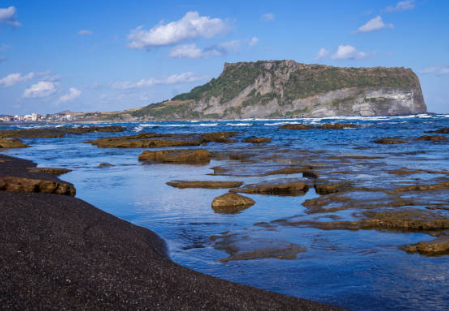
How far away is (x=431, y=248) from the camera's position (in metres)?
7.58

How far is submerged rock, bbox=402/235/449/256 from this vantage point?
751 centimetres

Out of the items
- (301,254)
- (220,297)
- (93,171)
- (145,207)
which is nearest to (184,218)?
(145,207)

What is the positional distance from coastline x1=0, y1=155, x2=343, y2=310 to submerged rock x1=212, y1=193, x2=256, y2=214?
4.02 meters

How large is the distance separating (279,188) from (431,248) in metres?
6.97

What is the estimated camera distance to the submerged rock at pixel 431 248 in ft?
24.6

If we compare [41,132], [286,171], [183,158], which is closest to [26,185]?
[286,171]

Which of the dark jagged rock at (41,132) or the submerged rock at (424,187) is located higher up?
the dark jagged rock at (41,132)

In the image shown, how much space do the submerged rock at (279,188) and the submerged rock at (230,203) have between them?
1858 millimetres

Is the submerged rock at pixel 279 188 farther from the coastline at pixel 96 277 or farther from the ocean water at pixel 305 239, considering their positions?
the coastline at pixel 96 277

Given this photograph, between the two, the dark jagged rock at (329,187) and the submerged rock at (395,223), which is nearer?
the submerged rock at (395,223)

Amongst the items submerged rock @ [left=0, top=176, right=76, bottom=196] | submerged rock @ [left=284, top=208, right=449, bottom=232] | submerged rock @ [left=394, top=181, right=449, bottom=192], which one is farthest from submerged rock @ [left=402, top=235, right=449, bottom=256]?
submerged rock @ [left=0, top=176, right=76, bottom=196]

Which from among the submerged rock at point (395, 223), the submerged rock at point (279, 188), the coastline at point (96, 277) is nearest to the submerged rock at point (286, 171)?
the submerged rock at point (279, 188)

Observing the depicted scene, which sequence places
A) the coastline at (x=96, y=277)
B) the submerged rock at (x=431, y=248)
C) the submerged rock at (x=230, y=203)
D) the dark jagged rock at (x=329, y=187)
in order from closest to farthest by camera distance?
1. the coastline at (x=96, y=277)
2. the submerged rock at (x=431, y=248)
3. the submerged rock at (x=230, y=203)
4. the dark jagged rock at (x=329, y=187)

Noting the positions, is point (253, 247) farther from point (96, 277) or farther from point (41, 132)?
point (41, 132)
